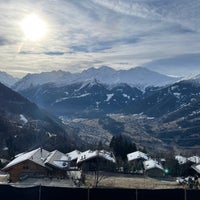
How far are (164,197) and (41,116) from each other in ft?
539

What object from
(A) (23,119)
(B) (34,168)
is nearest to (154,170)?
(B) (34,168)

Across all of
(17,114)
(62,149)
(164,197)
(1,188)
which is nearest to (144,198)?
(164,197)

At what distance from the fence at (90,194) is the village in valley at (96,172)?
2128 cm

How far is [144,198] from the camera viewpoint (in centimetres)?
2138

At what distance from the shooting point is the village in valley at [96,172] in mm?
46344

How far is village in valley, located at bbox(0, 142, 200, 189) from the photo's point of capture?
1825 inches

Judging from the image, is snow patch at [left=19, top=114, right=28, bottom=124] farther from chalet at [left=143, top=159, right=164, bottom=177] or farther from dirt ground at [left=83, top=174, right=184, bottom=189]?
dirt ground at [left=83, top=174, right=184, bottom=189]

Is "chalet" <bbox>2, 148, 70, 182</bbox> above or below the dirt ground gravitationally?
above

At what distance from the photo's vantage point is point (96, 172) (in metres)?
56.2

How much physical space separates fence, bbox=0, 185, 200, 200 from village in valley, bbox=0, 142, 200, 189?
21.3 metres

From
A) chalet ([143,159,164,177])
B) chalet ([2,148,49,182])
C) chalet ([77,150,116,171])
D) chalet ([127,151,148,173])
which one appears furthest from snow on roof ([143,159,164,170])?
chalet ([2,148,49,182])

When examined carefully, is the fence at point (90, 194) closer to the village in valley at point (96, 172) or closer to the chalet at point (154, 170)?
the village in valley at point (96, 172)

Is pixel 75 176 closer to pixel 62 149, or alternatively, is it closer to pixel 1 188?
pixel 1 188

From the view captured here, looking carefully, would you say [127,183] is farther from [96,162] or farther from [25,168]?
[96,162]
